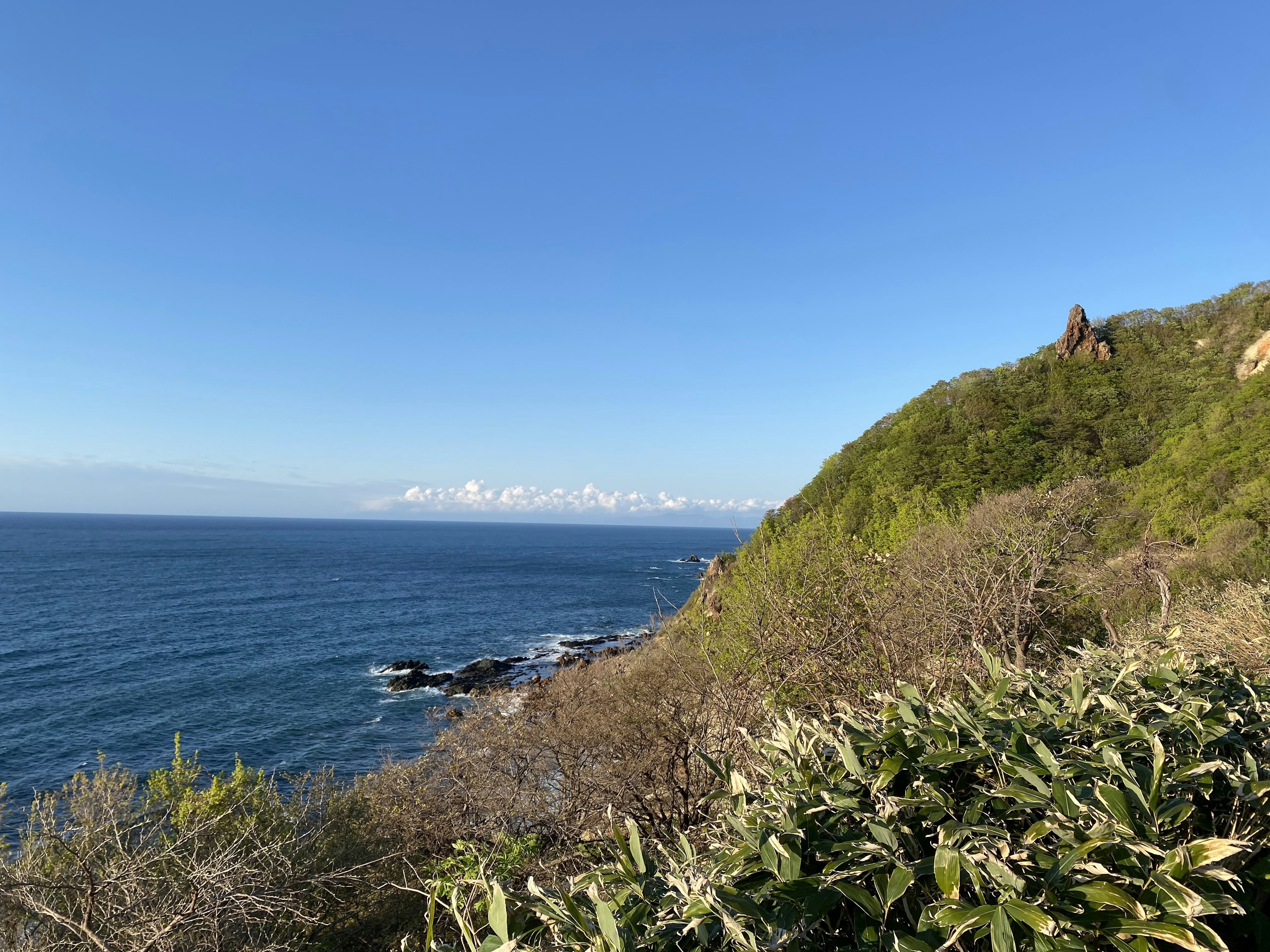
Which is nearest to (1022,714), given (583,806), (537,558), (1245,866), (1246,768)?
(1246,768)

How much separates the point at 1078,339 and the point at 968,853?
56.8 metres

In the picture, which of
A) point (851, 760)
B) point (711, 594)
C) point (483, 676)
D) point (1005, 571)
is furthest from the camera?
point (483, 676)

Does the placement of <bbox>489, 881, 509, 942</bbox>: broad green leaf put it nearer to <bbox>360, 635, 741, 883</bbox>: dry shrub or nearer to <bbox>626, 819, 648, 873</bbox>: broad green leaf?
<bbox>626, 819, 648, 873</bbox>: broad green leaf

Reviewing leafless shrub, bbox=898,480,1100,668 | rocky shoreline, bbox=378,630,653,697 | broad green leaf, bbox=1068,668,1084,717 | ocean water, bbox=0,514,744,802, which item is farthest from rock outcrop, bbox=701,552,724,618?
broad green leaf, bbox=1068,668,1084,717

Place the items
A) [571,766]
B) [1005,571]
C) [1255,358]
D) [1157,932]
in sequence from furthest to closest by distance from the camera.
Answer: [1255,358] → [571,766] → [1005,571] → [1157,932]

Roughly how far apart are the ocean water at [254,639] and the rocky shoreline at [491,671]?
3.43 ft

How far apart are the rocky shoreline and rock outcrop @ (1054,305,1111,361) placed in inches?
1511

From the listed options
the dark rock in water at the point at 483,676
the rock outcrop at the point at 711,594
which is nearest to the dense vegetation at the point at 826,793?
the rock outcrop at the point at 711,594

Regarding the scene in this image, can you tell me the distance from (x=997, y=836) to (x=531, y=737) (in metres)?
9.67

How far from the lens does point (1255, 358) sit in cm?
3681

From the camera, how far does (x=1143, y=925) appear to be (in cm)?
138

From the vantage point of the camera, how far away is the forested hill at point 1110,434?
2258 cm

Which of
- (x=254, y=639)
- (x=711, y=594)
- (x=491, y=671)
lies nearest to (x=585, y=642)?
(x=491, y=671)

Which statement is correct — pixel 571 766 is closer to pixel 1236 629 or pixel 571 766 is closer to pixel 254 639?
pixel 1236 629
